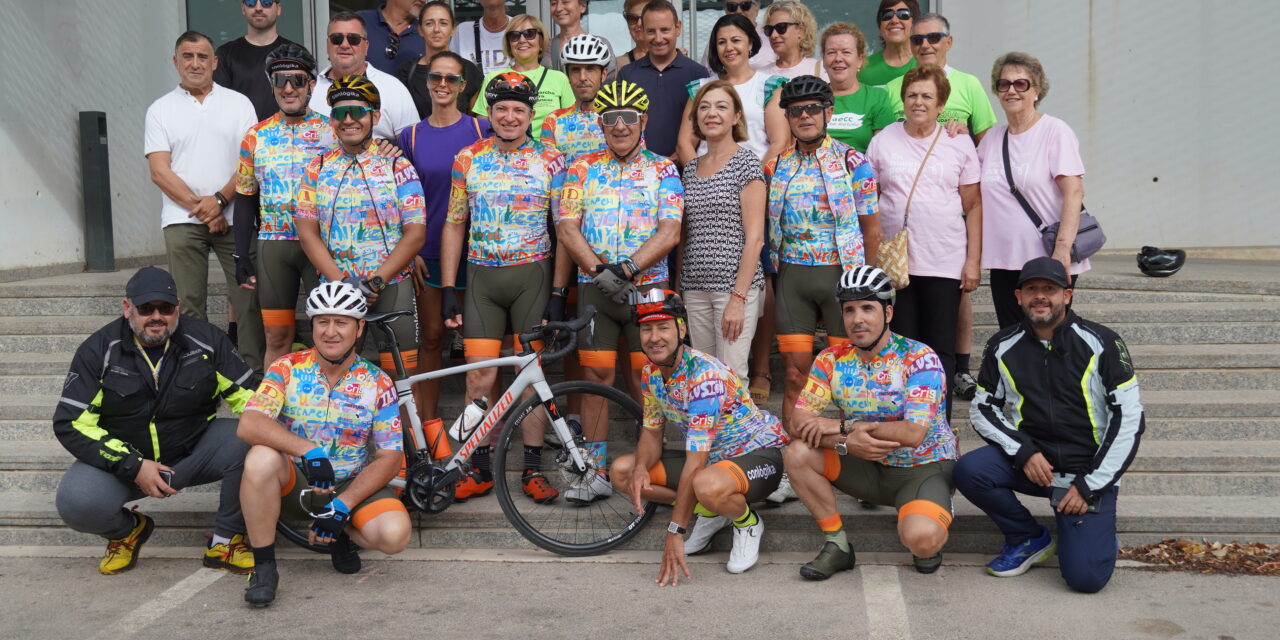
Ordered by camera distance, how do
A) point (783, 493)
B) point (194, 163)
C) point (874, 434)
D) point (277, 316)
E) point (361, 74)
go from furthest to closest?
point (194, 163) < point (361, 74) < point (277, 316) < point (783, 493) < point (874, 434)

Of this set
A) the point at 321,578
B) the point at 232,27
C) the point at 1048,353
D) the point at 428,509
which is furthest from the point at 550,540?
the point at 232,27

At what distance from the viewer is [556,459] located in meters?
5.50

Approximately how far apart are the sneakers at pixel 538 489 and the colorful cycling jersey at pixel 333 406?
802 millimetres

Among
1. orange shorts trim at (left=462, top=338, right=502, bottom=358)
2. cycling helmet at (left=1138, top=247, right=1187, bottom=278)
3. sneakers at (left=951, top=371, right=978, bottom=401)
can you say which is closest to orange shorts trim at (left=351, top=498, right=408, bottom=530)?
orange shorts trim at (left=462, top=338, right=502, bottom=358)

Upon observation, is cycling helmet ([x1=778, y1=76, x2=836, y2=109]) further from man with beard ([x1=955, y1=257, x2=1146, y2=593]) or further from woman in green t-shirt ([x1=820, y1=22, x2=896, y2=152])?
man with beard ([x1=955, y1=257, x2=1146, y2=593])

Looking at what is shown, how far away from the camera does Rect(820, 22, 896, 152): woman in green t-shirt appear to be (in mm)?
6176

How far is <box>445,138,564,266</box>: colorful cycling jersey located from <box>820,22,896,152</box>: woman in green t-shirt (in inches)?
65.9

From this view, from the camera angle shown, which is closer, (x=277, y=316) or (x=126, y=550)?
(x=126, y=550)

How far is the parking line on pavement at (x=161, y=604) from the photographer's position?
4.41 metres

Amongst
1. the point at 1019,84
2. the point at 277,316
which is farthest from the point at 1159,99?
the point at 277,316

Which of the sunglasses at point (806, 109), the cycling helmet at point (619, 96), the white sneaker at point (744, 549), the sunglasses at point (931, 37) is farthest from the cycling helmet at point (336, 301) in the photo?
the sunglasses at point (931, 37)

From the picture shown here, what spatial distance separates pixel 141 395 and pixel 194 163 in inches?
72.5

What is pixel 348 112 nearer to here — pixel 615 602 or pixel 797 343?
pixel 797 343

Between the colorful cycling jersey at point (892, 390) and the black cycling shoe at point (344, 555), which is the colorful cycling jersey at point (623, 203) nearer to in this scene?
the colorful cycling jersey at point (892, 390)
